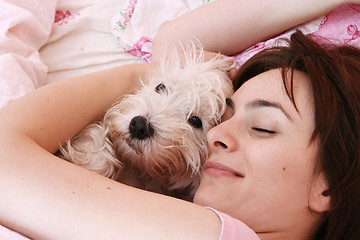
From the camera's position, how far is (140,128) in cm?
119

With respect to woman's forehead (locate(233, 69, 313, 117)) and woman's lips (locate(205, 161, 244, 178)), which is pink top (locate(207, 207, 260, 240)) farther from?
woman's forehead (locate(233, 69, 313, 117))

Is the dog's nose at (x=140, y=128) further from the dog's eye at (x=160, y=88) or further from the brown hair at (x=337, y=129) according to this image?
the brown hair at (x=337, y=129)

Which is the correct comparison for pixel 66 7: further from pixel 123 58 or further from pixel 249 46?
pixel 249 46

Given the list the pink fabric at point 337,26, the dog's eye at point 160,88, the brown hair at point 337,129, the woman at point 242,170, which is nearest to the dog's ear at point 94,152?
the woman at point 242,170

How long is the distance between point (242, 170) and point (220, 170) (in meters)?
0.07

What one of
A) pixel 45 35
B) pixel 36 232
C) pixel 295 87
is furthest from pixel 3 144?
pixel 45 35

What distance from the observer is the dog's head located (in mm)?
1209

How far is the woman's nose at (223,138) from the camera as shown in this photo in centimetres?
106

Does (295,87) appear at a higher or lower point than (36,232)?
higher

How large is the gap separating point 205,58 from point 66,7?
2.91 feet

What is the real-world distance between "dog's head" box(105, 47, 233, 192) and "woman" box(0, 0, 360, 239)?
4.7 inches

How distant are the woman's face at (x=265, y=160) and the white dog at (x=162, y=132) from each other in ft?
0.58

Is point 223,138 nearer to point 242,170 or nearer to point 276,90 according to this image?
point 242,170

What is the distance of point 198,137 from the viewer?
1.32 m
